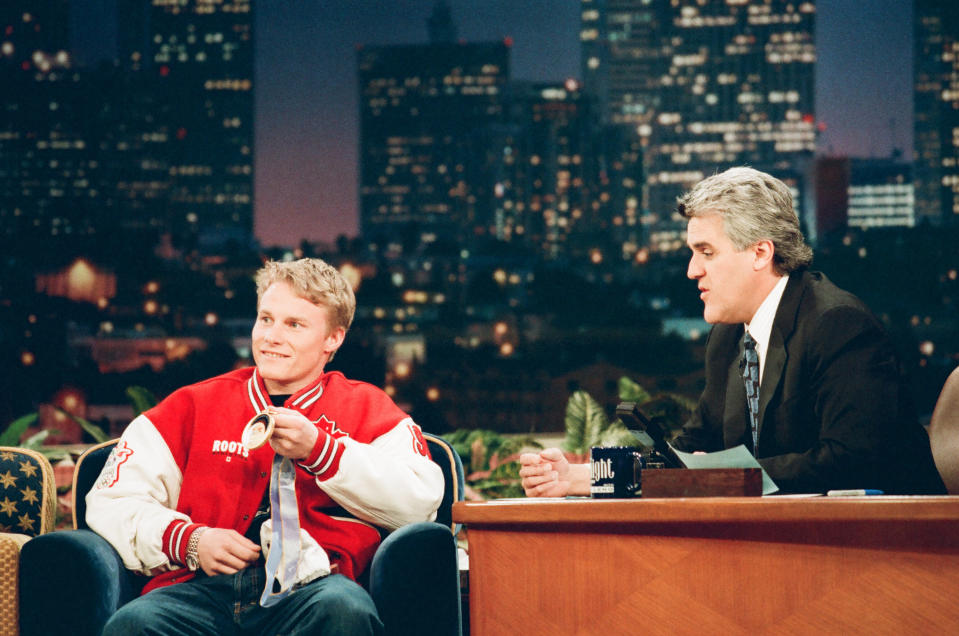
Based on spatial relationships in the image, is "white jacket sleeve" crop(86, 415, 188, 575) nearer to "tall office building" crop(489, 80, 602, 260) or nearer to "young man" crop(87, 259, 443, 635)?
"young man" crop(87, 259, 443, 635)

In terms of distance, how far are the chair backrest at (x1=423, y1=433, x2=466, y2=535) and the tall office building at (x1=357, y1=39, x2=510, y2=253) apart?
15.6 ft

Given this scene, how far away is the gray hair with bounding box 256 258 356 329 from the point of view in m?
2.70

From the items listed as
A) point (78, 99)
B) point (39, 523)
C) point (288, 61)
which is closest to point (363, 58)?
point (288, 61)

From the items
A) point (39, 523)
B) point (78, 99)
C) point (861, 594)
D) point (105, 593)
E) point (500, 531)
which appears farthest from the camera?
point (78, 99)

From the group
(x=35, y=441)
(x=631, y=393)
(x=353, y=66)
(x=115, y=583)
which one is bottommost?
(x=35, y=441)

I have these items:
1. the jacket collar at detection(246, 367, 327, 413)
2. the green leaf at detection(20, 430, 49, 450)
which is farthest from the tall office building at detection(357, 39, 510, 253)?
the jacket collar at detection(246, 367, 327, 413)

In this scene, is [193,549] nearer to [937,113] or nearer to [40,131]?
[40,131]

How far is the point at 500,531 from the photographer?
192 cm

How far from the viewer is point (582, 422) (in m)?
5.33

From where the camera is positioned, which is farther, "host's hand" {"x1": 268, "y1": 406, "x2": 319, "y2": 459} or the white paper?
"host's hand" {"x1": 268, "y1": 406, "x2": 319, "y2": 459}

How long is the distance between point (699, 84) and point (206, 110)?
4077 millimetres

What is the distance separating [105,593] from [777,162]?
633 cm

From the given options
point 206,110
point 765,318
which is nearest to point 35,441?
point 206,110

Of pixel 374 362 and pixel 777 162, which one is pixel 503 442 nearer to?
pixel 374 362
